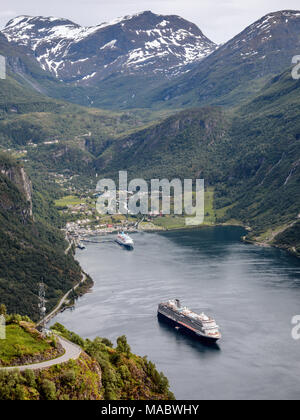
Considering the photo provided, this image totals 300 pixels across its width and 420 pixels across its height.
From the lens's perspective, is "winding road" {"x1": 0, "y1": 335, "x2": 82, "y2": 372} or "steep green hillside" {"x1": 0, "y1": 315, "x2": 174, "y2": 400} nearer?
"steep green hillside" {"x1": 0, "y1": 315, "x2": 174, "y2": 400}

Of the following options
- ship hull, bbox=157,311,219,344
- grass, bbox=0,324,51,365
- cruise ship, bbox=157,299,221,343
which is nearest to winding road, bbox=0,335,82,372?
grass, bbox=0,324,51,365

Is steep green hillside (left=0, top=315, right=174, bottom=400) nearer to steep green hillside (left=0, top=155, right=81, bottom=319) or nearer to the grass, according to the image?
the grass

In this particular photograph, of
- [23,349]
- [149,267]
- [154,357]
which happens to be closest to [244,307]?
[154,357]

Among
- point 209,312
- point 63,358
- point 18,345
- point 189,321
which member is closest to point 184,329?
point 189,321

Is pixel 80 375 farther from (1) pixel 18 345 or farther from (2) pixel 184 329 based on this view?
(2) pixel 184 329

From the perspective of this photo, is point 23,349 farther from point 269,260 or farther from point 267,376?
point 269,260

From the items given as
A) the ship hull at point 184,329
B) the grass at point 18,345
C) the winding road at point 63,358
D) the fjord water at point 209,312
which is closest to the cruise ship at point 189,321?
the ship hull at point 184,329
